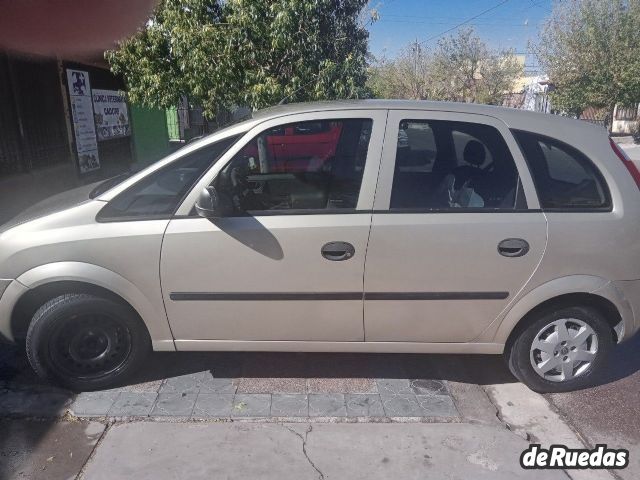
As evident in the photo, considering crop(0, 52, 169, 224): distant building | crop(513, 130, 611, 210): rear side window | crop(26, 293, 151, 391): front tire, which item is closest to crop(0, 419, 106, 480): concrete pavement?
crop(26, 293, 151, 391): front tire

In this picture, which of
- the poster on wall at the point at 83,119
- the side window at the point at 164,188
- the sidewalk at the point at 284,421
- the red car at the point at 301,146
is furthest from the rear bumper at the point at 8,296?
the poster on wall at the point at 83,119

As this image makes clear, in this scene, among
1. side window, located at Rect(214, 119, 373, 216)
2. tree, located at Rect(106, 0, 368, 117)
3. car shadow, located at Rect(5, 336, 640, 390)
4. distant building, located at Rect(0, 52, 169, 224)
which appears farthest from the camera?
distant building, located at Rect(0, 52, 169, 224)

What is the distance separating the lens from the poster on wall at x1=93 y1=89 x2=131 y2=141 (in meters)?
11.7

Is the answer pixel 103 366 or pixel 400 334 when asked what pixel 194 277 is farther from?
pixel 400 334

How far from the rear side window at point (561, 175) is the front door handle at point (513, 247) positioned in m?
0.26

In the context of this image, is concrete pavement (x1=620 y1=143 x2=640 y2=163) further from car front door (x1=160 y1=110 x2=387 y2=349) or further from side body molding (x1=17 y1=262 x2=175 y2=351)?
side body molding (x1=17 y1=262 x2=175 y2=351)

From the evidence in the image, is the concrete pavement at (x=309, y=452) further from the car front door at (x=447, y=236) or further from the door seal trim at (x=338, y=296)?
the door seal trim at (x=338, y=296)

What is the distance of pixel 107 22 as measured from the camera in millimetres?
8391

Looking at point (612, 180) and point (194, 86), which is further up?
point (194, 86)

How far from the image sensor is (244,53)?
259 inches

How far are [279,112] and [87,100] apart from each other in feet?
30.9

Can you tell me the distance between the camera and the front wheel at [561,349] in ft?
10.5

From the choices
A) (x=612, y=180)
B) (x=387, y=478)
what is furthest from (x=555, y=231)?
(x=387, y=478)

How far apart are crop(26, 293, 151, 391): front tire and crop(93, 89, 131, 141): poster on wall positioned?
937 cm
